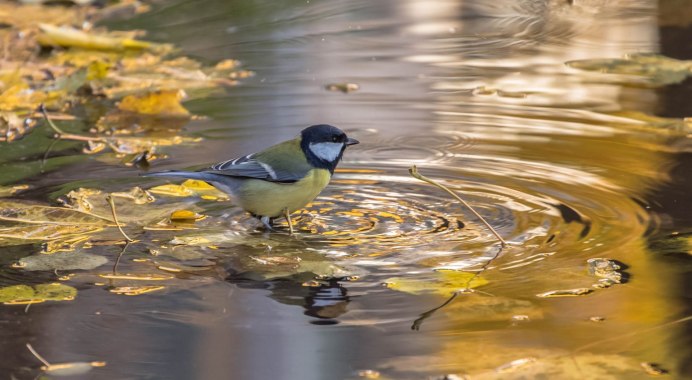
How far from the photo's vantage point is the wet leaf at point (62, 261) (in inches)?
169

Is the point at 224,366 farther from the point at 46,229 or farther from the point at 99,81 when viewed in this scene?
the point at 99,81

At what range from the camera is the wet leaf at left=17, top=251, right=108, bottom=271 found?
4.29 m

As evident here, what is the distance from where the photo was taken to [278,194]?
4914 millimetres

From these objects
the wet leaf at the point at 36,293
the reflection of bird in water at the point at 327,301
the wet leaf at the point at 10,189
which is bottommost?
the reflection of bird in water at the point at 327,301

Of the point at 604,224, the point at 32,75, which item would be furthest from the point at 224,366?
the point at 32,75

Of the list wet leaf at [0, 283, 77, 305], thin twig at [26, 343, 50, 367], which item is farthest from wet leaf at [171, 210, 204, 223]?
thin twig at [26, 343, 50, 367]

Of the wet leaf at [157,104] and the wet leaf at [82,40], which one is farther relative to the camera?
the wet leaf at [82,40]

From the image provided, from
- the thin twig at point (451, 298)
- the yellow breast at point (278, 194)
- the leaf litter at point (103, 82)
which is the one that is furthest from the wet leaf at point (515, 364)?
the leaf litter at point (103, 82)

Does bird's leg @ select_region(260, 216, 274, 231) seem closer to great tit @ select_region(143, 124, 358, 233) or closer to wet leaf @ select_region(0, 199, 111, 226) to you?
great tit @ select_region(143, 124, 358, 233)

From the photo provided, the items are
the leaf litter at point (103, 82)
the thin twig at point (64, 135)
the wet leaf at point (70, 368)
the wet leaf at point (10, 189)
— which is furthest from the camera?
the leaf litter at point (103, 82)

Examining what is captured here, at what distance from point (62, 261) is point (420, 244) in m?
1.49

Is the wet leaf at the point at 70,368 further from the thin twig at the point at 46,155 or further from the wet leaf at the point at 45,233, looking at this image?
the thin twig at the point at 46,155

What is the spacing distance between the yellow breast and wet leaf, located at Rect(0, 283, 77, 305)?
1142 mm

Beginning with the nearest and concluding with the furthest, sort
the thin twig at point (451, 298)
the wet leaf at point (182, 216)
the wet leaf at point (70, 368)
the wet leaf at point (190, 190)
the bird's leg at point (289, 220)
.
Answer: the wet leaf at point (70, 368), the thin twig at point (451, 298), the bird's leg at point (289, 220), the wet leaf at point (182, 216), the wet leaf at point (190, 190)
